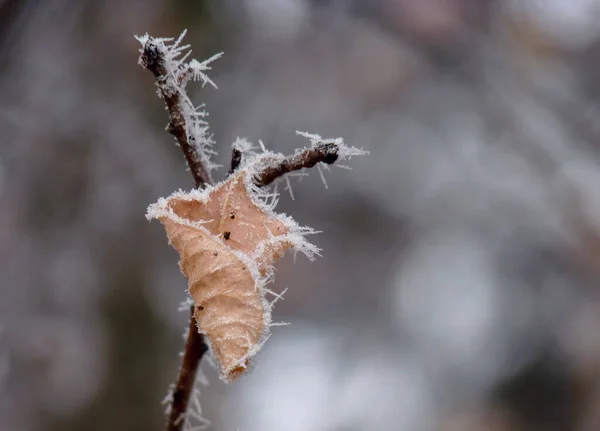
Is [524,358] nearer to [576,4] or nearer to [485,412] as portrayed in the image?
[485,412]

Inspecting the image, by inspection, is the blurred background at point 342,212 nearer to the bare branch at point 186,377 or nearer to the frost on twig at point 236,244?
the bare branch at point 186,377

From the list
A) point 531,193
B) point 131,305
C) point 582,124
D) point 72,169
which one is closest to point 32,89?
point 72,169

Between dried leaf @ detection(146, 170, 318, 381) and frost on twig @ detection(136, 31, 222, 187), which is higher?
frost on twig @ detection(136, 31, 222, 187)

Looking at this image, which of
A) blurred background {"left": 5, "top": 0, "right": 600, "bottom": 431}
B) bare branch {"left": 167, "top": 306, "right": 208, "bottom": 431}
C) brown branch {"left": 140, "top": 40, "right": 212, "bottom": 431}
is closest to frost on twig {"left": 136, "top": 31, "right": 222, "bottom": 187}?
brown branch {"left": 140, "top": 40, "right": 212, "bottom": 431}

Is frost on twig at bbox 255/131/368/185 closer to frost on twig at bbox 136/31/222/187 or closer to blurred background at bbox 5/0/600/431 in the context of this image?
frost on twig at bbox 136/31/222/187

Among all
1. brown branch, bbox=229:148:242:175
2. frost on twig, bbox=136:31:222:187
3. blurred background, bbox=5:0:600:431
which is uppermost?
blurred background, bbox=5:0:600:431

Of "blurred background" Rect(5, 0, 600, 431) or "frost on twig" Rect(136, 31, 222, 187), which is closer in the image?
"frost on twig" Rect(136, 31, 222, 187)

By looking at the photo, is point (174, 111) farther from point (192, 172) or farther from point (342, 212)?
point (342, 212)

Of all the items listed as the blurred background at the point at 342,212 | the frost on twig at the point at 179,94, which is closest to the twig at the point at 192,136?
the frost on twig at the point at 179,94
